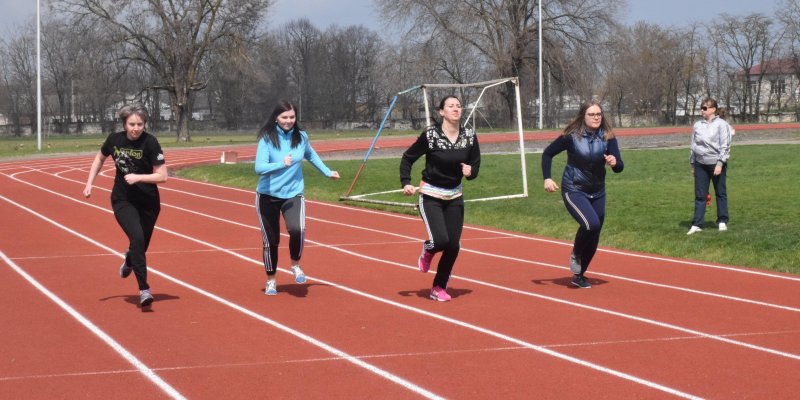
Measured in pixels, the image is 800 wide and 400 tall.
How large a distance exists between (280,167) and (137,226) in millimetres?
1280

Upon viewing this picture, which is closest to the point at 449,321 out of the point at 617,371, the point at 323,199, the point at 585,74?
the point at 617,371

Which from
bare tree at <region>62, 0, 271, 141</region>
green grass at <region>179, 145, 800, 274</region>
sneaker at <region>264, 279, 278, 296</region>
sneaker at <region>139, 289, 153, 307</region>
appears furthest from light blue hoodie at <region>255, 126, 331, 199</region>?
bare tree at <region>62, 0, 271, 141</region>

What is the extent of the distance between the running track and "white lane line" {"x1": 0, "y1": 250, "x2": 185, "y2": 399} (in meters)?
0.03

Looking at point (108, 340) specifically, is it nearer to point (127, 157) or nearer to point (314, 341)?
point (314, 341)

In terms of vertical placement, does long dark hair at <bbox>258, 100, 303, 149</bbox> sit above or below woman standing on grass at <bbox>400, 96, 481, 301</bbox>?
above

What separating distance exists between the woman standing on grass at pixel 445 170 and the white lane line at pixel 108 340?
2683 mm

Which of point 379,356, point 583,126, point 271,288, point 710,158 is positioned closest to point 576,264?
point 583,126

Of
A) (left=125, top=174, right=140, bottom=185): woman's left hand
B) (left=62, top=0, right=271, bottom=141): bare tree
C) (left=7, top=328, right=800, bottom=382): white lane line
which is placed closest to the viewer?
(left=7, top=328, right=800, bottom=382): white lane line

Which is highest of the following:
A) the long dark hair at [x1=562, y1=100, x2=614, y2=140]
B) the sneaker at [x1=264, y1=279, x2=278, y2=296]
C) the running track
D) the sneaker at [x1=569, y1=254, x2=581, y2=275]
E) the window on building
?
the window on building

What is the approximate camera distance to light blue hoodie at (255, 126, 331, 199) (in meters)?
8.75

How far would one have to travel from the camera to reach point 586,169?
9336mm

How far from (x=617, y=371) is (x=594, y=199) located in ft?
11.4

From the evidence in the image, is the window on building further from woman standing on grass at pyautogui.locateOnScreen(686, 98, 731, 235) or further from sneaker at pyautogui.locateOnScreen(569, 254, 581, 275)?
sneaker at pyautogui.locateOnScreen(569, 254, 581, 275)

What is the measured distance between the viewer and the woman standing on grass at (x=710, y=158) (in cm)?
1293
